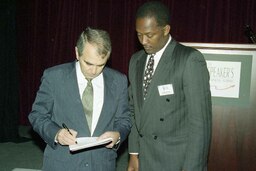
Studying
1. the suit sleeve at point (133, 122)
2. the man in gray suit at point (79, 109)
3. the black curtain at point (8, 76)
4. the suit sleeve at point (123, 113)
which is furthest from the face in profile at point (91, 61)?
the black curtain at point (8, 76)

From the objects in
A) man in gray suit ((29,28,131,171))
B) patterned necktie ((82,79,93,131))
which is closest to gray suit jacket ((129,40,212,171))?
man in gray suit ((29,28,131,171))

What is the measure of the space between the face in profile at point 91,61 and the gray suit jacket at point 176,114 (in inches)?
16.2

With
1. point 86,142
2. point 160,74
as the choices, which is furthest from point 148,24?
point 86,142

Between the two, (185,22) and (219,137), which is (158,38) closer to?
(219,137)

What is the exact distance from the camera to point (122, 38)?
21.5 feet

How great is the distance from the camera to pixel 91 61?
Answer: 6.05ft

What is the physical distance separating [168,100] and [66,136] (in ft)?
2.17

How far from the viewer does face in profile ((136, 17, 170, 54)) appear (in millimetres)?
2072

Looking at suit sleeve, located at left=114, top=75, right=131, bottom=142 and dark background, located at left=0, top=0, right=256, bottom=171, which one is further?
dark background, located at left=0, top=0, right=256, bottom=171

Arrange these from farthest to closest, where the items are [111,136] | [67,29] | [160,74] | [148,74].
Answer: [67,29] < [148,74] < [160,74] < [111,136]

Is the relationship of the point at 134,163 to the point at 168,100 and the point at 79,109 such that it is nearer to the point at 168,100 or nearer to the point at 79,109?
the point at 168,100

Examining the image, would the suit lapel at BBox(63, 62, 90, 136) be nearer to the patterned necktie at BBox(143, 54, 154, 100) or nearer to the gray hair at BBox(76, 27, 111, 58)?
the gray hair at BBox(76, 27, 111, 58)

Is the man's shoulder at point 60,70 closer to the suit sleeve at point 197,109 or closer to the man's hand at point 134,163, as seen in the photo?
the suit sleeve at point 197,109

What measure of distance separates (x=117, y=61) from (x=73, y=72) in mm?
4746
